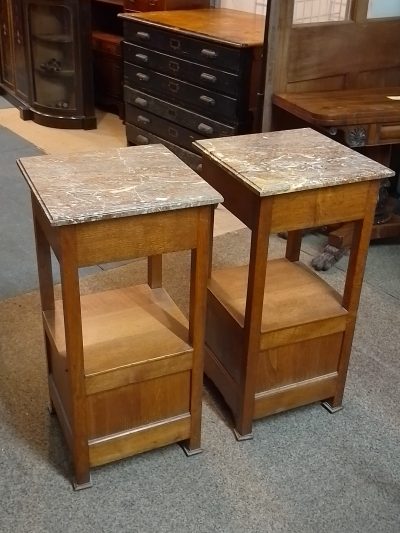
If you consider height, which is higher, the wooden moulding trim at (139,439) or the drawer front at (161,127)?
the drawer front at (161,127)

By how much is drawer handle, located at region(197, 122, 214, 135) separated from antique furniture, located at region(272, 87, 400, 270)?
43 cm

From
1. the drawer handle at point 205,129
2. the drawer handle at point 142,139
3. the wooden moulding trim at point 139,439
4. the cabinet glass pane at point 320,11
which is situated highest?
the cabinet glass pane at point 320,11

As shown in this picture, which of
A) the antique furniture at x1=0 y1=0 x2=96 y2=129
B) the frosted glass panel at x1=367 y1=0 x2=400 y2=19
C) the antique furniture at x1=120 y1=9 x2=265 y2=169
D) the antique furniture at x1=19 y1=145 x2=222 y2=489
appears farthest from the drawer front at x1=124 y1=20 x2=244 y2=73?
the antique furniture at x1=19 y1=145 x2=222 y2=489

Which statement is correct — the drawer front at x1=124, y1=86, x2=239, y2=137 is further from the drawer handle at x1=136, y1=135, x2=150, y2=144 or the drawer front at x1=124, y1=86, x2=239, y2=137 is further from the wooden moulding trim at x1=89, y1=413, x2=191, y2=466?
the wooden moulding trim at x1=89, y1=413, x2=191, y2=466

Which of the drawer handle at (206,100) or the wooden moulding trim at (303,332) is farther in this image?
the drawer handle at (206,100)

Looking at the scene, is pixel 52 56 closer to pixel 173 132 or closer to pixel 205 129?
pixel 173 132

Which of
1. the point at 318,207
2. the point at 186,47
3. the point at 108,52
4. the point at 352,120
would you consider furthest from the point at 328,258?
the point at 108,52

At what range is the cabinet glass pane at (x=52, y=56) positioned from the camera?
4297 mm

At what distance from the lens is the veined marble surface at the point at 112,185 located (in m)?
1.42

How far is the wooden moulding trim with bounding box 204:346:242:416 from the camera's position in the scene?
1.89m

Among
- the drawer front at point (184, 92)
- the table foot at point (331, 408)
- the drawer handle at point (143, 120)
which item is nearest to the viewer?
the table foot at point (331, 408)

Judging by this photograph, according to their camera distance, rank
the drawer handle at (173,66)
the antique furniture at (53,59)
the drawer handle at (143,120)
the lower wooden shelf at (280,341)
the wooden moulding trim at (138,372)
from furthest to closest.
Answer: the antique furniture at (53,59) < the drawer handle at (143,120) < the drawer handle at (173,66) < the lower wooden shelf at (280,341) < the wooden moulding trim at (138,372)

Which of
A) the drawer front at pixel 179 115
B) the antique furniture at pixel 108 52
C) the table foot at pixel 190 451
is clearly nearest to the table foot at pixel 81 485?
the table foot at pixel 190 451

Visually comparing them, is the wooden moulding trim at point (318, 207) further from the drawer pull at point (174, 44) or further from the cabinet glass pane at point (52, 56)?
the cabinet glass pane at point (52, 56)
